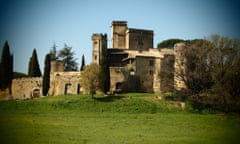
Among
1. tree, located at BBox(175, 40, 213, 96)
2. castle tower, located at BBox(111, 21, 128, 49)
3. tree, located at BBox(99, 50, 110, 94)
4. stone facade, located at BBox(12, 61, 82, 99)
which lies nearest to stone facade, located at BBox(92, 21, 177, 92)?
tree, located at BBox(99, 50, 110, 94)

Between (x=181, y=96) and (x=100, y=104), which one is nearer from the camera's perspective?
(x=100, y=104)

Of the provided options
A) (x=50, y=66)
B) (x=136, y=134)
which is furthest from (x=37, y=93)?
(x=136, y=134)

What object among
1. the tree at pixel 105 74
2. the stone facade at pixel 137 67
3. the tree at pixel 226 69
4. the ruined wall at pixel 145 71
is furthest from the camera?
the ruined wall at pixel 145 71

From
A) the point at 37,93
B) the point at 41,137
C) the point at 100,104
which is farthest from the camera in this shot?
the point at 37,93

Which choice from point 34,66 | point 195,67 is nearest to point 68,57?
point 34,66

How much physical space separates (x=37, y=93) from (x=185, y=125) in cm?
3446

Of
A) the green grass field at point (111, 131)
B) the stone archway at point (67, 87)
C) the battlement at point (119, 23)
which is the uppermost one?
the battlement at point (119, 23)

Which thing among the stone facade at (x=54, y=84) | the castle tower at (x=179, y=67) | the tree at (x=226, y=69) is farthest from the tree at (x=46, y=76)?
the tree at (x=226, y=69)

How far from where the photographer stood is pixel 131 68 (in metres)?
50.5

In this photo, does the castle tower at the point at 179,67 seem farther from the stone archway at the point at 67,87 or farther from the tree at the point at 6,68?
the tree at the point at 6,68

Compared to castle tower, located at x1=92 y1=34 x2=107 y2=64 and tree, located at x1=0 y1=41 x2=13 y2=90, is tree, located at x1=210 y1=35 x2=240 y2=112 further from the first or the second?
tree, located at x1=0 y1=41 x2=13 y2=90

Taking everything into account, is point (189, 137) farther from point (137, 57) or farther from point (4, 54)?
point (4, 54)

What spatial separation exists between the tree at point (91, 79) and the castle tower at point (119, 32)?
1962cm

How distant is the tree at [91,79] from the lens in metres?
42.5
